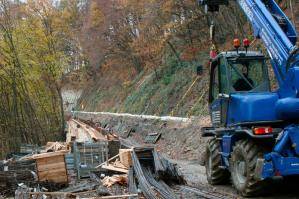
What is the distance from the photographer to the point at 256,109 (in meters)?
8.85

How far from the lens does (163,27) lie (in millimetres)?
30266

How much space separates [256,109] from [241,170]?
1199mm

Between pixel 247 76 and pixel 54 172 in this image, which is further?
pixel 54 172

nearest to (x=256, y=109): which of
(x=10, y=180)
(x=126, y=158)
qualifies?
(x=126, y=158)

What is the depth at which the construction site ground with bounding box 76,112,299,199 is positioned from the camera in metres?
9.52

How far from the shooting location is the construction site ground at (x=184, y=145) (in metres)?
9.52

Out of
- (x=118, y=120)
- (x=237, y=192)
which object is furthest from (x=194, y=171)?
(x=118, y=120)

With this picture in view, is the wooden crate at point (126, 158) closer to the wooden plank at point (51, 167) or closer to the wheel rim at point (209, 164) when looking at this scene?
the wooden plank at point (51, 167)

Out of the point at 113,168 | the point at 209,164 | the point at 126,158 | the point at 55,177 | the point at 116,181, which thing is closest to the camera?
the point at 116,181

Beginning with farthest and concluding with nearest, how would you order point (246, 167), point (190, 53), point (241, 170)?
point (190, 53)
point (241, 170)
point (246, 167)

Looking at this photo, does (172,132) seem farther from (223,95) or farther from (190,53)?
(223,95)

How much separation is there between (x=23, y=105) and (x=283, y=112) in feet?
41.8

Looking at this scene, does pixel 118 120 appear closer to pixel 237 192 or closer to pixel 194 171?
pixel 194 171

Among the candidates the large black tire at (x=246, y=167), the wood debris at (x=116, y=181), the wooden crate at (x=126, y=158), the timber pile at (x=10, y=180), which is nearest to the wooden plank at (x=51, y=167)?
the timber pile at (x=10, y=180)
